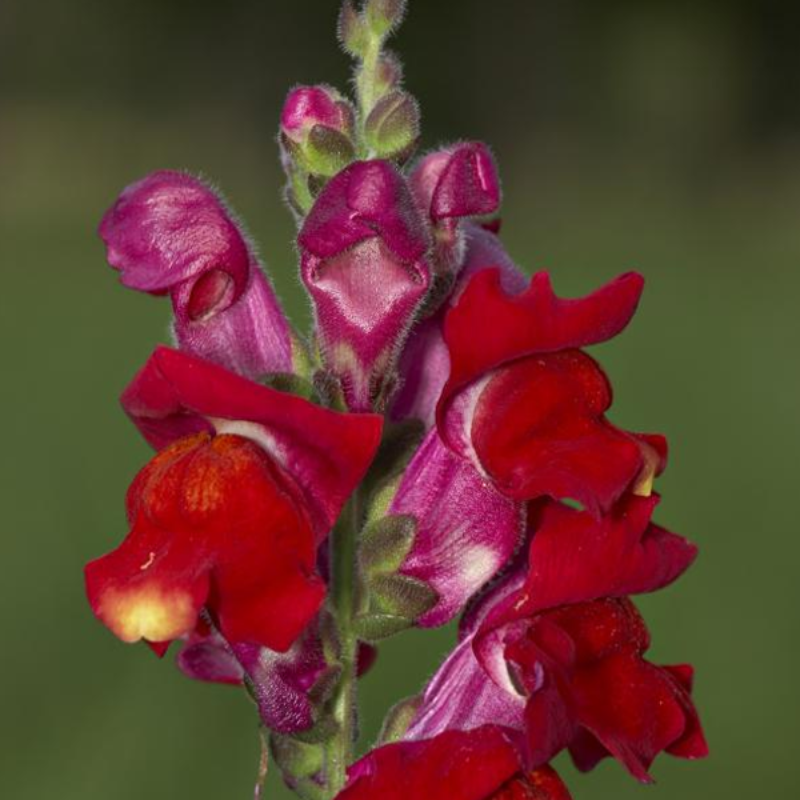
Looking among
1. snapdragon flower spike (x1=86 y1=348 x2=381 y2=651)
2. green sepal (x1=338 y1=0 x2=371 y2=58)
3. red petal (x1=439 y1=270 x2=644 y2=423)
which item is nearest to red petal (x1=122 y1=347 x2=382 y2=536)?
snapdragon flower spike (x1=86 y1=348 x2=381 y2=651)

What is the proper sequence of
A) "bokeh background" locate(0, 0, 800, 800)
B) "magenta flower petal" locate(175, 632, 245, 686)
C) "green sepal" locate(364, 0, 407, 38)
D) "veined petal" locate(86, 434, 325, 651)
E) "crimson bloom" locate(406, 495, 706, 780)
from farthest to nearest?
"bokeh background" locate(0, 0, 800, 800) < "magenta flower petal" locate(175, 632, 245, 686) < "green sepal" locate(364, 0, 407, 38) < "crimson bloom" locate(406, 495, 706, 780) < "veined petal" locate(86, 434, 325, 651)

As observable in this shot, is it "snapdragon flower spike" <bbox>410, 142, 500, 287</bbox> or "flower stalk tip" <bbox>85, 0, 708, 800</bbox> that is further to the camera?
"snapdragon flower spike" <bbox>410, 142, 500, 287</bbox>

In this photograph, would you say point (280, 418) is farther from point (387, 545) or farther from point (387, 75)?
point (387, 75)

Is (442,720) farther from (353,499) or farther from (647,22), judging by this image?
(647,22)

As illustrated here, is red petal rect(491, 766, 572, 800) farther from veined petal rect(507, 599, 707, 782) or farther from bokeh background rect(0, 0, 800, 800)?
bokeh background rect(0, 0, 800, 800)

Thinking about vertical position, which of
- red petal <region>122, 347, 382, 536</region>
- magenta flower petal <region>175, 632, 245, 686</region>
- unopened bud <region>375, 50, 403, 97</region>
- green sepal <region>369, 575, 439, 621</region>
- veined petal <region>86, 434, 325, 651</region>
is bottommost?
magenta flower petal <region>175, 632, 245, 686</region>

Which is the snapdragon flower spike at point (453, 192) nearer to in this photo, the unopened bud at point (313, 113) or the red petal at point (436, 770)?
the unopened bud at point (313, 113)

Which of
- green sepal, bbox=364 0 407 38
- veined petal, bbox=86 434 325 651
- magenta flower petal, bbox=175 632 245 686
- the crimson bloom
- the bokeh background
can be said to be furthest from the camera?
the bokeh background

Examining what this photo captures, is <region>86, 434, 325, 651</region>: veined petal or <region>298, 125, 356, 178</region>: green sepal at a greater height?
<region>298, 125, 356, 178</region>: green sepal
